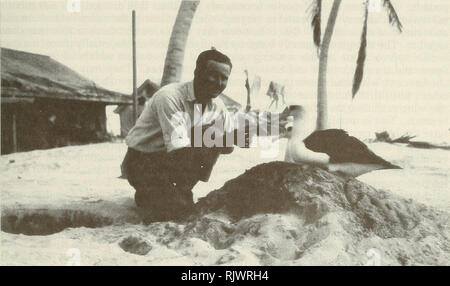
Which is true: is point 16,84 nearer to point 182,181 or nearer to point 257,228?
point 182,181

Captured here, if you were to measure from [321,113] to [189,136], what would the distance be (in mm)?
2733

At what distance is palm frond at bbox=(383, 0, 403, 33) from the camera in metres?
4.39

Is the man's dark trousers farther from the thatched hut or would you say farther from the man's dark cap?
the thatched hut

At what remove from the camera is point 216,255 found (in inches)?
97.1

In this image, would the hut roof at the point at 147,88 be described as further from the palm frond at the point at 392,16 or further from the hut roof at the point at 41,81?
the palm frond at the point at 392,16

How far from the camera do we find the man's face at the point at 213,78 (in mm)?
3049

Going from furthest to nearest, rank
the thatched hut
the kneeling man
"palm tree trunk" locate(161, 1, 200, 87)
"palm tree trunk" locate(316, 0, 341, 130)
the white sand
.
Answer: the thatched hut → "palm tree trunk" locate(316, 0, 341, 130) → "palm tree trunk" locate(161, 1, 200, 87) → the kneeling man → the white sand

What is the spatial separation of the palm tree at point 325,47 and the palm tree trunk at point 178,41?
1.61m

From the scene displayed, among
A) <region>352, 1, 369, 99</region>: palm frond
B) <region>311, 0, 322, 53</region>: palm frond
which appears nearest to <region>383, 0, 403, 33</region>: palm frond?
<region>352, 1, 369, 99</region>: palm frond

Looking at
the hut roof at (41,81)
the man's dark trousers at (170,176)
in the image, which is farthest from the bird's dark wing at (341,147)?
the hut roof at (41,81)

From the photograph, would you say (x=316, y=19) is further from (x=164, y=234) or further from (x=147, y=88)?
(x=147, y=88)

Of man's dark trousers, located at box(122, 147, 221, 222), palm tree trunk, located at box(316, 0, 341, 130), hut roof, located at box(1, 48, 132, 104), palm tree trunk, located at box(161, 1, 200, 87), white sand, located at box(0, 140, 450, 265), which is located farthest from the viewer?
hut roof, located at box(1, 48, 132, 104)

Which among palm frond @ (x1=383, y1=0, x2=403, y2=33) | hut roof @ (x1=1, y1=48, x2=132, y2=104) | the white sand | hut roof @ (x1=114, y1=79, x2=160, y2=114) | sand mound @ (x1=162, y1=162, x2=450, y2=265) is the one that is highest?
palm frond @ (x1=383, y1=0, x2=403, y2=33)
